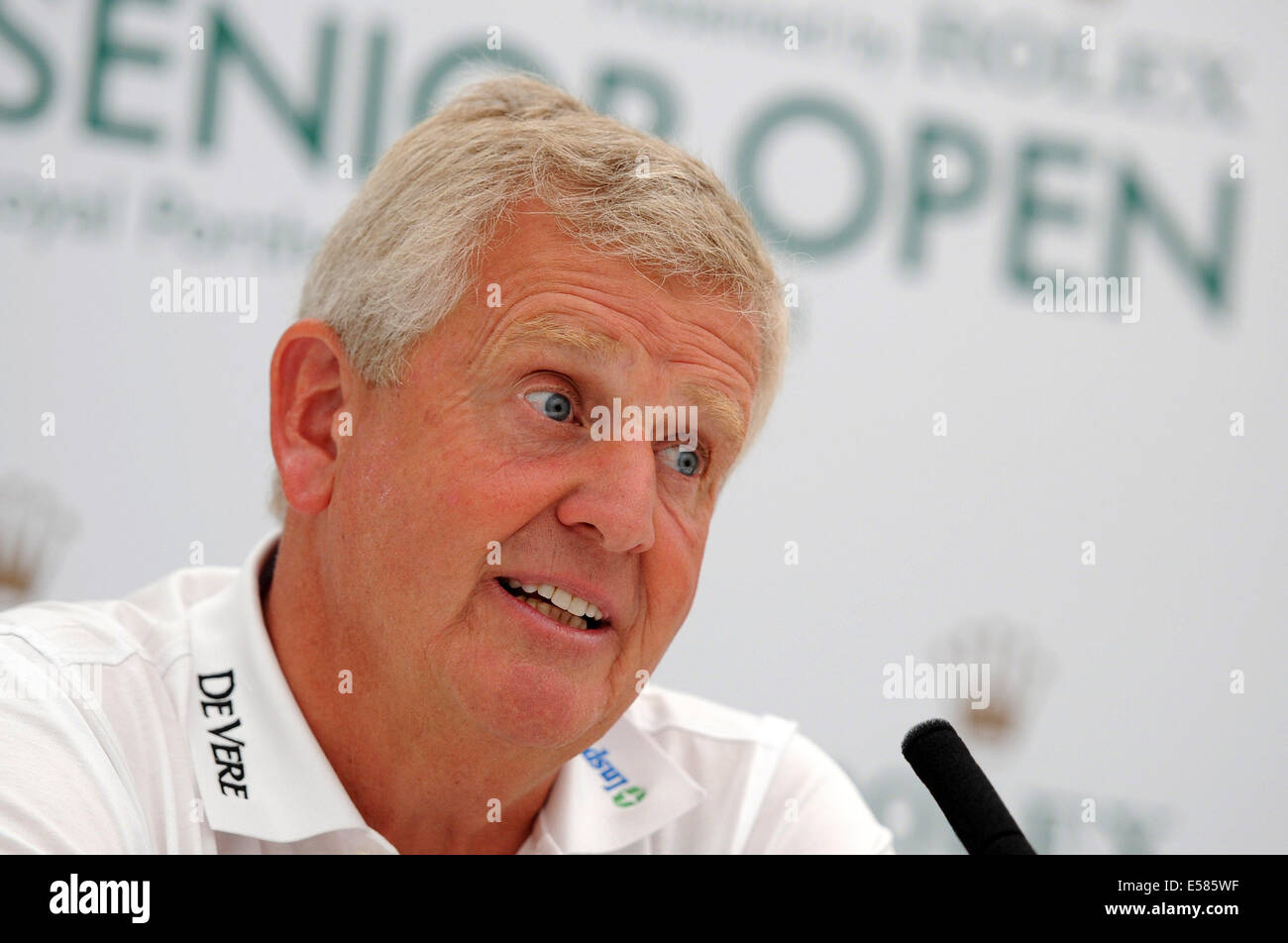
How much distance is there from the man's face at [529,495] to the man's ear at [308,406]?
0.15ft

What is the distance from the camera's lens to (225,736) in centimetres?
170

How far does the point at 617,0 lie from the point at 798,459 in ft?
4.44

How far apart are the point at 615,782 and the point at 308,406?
0.75m

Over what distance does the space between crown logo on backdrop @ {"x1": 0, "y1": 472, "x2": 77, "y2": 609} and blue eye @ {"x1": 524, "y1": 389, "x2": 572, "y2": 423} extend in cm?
181

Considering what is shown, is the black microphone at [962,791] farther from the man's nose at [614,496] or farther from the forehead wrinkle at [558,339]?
the forehead wrinkle at [558,339]

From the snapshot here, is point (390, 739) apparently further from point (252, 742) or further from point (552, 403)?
point (552, 403)

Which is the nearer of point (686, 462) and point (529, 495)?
point (529, 495)

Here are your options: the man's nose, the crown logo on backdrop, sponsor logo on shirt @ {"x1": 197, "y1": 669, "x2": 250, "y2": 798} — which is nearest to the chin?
the man's nose

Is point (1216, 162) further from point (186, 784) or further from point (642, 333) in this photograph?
point (186, 784)

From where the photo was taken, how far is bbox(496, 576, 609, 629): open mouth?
1.63 metres

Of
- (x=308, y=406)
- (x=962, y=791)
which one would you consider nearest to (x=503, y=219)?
(x=308, y=406)

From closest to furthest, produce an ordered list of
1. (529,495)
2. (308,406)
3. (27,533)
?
(529,495), (308,406), (27,533)

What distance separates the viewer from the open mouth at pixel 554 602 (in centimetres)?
163
